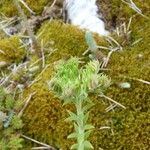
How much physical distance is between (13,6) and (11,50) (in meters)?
0.42

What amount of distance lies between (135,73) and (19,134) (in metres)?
0.62

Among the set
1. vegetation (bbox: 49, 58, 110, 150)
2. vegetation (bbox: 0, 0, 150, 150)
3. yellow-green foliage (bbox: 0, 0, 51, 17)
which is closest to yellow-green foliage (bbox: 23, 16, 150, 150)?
vegetation (bbox: 0, 0, 150, 150)

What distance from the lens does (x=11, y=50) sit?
2.67 m

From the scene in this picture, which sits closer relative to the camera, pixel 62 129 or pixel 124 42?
pixel 62 129

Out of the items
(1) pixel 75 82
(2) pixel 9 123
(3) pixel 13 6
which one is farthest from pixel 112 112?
(3) pixel 13 6

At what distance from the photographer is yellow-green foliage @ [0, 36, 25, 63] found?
2622 mm

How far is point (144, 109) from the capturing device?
2184 mm

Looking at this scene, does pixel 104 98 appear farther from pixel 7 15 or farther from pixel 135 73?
pixel 7 15

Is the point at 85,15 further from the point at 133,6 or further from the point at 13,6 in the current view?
the point at 13,6

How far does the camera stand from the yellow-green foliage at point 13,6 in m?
2.91

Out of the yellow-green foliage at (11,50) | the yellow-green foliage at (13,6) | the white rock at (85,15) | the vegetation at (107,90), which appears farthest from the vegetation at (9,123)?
the yellow-green foliage at (13,6)

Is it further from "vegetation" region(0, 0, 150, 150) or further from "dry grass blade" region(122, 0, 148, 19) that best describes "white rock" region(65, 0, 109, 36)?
"dry grass blade" region(122, 0, 148, 19)

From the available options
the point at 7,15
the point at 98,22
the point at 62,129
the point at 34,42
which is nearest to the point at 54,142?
the point at 62,129

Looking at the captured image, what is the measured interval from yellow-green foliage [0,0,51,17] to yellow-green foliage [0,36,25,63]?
295mm
